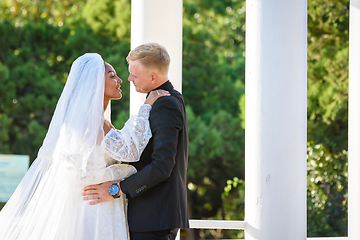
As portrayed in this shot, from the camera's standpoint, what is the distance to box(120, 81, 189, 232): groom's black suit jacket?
134 inches

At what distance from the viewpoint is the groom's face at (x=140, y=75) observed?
3.64m

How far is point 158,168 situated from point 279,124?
165 cm

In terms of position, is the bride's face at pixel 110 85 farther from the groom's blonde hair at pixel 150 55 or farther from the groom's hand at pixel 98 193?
the groom's hand at pixel 98 193

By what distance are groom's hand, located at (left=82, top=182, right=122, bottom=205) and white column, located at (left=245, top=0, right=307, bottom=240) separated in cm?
174

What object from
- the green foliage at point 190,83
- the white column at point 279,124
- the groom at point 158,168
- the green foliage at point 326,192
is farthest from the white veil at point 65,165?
the green foliage at point 190,83

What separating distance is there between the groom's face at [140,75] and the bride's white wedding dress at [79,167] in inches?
9.8

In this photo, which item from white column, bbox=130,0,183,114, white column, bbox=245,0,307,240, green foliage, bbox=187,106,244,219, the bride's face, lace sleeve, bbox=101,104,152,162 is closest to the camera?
lace sleeve, bbox=101,104,152,162

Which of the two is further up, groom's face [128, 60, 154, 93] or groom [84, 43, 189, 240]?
groom's face [128, 60, 154, 93]

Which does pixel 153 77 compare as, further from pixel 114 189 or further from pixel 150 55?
pixel 114 189

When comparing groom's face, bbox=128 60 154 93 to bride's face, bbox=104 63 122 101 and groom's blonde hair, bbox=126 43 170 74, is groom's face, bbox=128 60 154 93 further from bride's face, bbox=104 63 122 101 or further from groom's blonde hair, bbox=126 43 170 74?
bride's face, bbox=104 63 122 101

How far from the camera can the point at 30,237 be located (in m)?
3.62
